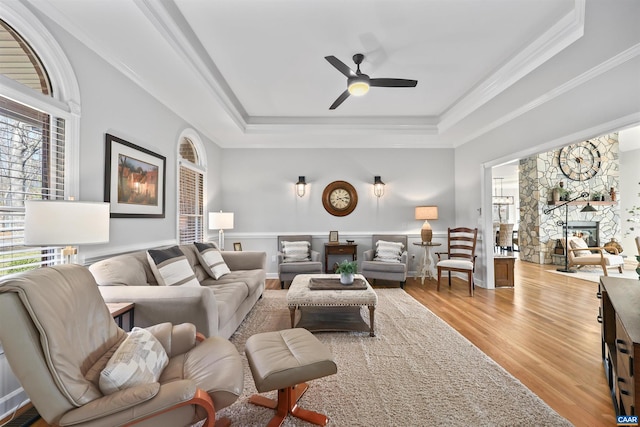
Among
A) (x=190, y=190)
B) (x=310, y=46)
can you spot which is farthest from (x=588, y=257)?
(x=190, y=190)

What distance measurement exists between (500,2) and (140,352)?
355cm

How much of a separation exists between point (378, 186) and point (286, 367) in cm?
468

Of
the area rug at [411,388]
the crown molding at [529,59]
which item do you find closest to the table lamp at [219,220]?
the area rug at [411,388]

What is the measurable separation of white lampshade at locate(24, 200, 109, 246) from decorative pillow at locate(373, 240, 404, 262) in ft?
14.2

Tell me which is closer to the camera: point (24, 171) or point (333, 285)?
point (24, 171)

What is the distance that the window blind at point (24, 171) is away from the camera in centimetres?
188

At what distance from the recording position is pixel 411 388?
6.91 ft

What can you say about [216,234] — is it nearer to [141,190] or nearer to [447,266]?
A: [141,190]

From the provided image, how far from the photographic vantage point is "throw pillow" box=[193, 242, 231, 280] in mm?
3611

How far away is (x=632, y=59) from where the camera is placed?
8.45 ft

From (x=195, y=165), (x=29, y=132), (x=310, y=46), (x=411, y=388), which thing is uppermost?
(x=310, y=46)

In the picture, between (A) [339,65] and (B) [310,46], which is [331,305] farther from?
(B) [310,46]

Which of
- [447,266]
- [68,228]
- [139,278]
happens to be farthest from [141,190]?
[447,266]

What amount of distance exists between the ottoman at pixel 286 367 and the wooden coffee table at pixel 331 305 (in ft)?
3.10
